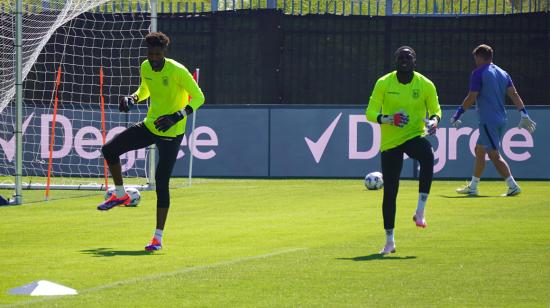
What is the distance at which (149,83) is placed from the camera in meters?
13.6

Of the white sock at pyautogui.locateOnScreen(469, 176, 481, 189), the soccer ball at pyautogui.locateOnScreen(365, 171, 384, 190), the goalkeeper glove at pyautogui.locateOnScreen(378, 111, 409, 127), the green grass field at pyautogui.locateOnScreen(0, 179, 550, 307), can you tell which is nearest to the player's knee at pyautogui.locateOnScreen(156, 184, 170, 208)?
the green grass field at pyautogui.locateOnScreen(0, 179, 550, 307)

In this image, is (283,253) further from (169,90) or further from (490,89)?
(490,89)

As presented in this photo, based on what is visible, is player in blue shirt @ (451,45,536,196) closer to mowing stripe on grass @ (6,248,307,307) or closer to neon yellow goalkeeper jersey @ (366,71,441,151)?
neon yellow goalkeeper jersey @ (366,71,441,151)

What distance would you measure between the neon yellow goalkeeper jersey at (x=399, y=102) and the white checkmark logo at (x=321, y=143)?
1374 centimetres

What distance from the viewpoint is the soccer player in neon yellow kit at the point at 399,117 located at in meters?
12.7

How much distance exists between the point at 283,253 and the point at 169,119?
1839 millimetres

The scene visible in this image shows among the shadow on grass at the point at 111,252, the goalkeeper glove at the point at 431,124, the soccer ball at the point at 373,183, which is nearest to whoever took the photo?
the shadow on grass at the point at 111,252

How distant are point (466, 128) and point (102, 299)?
17.8 metres

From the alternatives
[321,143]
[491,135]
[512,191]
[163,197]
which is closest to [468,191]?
[512,191]

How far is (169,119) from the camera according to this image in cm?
1321

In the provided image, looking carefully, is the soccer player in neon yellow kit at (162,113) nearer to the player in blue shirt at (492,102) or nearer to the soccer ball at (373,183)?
the player in blue shirt at (492,102)

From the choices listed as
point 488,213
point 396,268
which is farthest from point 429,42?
point 396,268

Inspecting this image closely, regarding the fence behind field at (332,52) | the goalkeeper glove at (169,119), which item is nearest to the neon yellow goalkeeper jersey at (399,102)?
the goalkeeper glove at (169,119)

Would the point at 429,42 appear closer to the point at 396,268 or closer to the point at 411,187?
the point at 411,187
